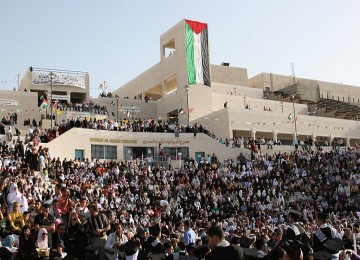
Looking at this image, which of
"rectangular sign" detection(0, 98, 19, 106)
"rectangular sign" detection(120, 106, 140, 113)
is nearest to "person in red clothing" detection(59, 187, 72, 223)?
"rectangular sign" detection(0, 98, 19, 106)

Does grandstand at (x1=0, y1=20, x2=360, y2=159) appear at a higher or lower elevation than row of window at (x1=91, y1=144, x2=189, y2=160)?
higher

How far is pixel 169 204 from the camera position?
102ft

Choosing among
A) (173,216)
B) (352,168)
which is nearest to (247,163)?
(352,168)

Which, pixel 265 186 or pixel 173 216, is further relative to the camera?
pixel 265 186

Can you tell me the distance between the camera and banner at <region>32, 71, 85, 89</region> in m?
50.5

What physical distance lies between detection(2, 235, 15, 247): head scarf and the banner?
39.6 m

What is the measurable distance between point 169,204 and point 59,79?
25155mm

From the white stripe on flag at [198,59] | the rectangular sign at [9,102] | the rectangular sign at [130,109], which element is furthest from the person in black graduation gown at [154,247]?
the rectangular sign at [130,109]

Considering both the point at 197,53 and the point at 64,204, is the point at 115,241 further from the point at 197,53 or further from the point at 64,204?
the point at 197,53

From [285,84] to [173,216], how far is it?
41.5 metres

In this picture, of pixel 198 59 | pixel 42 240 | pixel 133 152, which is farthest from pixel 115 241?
pixel 198 59

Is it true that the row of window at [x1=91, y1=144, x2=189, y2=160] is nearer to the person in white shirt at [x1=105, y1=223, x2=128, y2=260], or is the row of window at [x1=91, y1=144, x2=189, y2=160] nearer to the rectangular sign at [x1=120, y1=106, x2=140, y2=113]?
the rectangular sign at [x1=120, y1=106, x2=140, y2=113]

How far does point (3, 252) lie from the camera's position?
1123 cm

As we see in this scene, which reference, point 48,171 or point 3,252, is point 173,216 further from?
point 3,252
